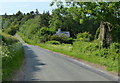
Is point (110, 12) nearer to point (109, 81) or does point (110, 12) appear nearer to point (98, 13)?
point (98, 13)

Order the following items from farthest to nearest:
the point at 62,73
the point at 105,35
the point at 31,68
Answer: the point at 105,35 < the point at 31,68 < the point at 62,73

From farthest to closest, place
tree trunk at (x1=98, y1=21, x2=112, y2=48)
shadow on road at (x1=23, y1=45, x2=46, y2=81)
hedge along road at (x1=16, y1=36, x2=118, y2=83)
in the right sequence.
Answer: tree trunk at (x1=98, y1=21, x2=112, y2=48) → shadow on road at (x1=23, y1=45, x2=46, y2=81) → hedge along road at (x1=16, y1=36, x2=118, y2=83)

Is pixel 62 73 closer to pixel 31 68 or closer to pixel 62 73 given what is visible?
pixel 62 73

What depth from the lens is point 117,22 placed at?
2192 centimetres

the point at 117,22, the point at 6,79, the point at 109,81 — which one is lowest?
the point at 109,81

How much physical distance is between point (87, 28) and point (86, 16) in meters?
75.9

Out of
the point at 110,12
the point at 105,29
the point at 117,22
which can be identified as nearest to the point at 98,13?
the point at 110,12

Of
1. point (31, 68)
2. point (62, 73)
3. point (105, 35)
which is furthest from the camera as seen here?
point (105, 35)

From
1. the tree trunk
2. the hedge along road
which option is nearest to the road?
the hedge along road

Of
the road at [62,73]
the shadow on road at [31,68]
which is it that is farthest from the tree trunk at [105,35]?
the road at [62,73]

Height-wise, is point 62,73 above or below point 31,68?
above

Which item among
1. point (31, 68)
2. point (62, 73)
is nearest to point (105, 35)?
point (31, 68)

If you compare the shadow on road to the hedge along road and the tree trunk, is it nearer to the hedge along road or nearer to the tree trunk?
the hedge along road

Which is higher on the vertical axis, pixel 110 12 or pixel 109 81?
pixel 110 12
